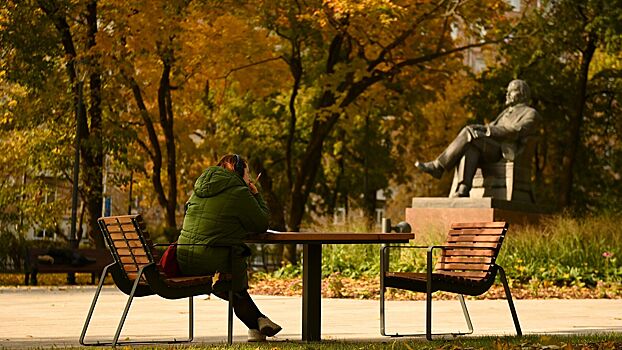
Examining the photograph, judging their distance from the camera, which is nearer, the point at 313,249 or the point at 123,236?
the point at 123,236

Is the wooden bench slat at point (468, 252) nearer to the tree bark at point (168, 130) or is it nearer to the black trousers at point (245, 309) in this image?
the black trousers at point (245, 309)

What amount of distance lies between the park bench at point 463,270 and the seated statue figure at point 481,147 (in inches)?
472

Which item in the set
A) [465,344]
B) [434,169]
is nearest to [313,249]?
[465,344]

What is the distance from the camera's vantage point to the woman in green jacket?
30.4ft

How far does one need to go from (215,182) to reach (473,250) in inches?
94.4

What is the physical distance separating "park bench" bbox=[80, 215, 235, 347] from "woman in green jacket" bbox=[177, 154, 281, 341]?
133 millimetres

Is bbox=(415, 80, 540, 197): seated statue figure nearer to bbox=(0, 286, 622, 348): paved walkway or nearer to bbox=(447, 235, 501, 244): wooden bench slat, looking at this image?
bbox=(0, 286, 622, 348): paved walkway

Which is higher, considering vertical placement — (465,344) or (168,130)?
(168,130)

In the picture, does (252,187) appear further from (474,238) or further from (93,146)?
(93,146)

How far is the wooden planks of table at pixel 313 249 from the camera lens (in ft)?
30.0

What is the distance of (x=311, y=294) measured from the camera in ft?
31.6

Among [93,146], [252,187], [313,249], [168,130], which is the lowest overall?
[313,249]

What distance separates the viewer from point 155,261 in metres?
9.06

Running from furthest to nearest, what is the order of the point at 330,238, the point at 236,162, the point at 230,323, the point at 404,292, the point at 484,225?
1. the point at 404,292
2. the point at 484,225
3. the point at 236,162
4. the point at 330,238
5. the point at 230,323
